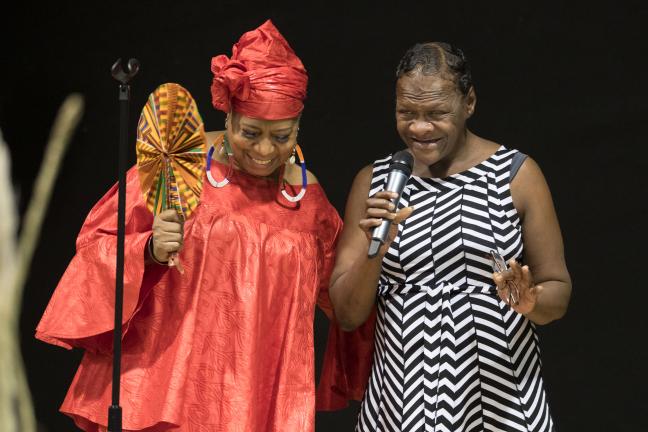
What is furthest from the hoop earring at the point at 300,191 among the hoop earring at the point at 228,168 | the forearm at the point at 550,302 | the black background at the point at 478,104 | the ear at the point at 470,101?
the black background at the point at 478,104

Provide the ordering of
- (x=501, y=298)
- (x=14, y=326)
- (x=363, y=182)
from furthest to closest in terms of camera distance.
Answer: (x=14, y=326)
(x=363, y=182)
(x=501, y=298)

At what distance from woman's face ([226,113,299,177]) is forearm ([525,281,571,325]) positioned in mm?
625

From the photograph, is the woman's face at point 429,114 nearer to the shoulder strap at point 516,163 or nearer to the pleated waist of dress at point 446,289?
the shoulder strap at point 516,163

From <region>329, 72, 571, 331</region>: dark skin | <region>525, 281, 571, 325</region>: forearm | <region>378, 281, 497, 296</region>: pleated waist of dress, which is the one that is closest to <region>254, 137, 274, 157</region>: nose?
<region>329, 72, 571, 331</region>: dark skin

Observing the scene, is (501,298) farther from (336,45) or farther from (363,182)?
(336,45)

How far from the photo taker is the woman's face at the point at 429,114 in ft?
8.69

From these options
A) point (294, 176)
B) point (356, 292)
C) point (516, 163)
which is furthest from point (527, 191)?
point (294, 176)

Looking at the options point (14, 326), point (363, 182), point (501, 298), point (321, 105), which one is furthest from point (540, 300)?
point (14, 326)

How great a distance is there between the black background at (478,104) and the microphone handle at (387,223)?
1261 millimetres

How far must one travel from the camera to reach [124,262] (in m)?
2.59

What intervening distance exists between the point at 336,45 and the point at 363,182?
1029 mm

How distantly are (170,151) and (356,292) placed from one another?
1.62 ft

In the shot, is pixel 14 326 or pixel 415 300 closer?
pixel 415 300

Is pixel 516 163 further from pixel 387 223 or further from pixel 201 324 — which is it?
pixel 201 324
